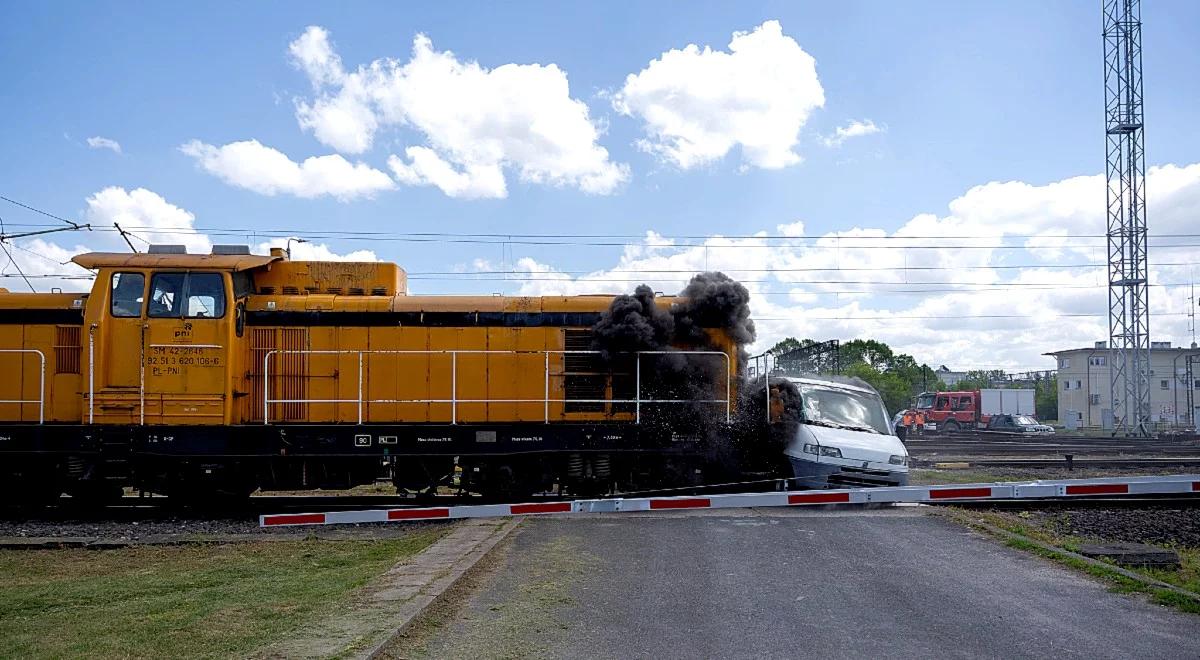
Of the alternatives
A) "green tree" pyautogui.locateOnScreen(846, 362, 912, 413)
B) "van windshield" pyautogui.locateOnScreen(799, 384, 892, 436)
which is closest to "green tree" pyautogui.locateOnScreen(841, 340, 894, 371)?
"green tree" pyautogui.locateOnScreen(846, 362, 912, 413)

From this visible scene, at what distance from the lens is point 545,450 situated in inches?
537

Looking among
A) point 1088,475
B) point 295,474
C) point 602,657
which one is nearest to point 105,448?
point 295,474

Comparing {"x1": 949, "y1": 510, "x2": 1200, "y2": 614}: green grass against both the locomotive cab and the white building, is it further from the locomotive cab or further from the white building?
Result: the white building

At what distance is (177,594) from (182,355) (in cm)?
659

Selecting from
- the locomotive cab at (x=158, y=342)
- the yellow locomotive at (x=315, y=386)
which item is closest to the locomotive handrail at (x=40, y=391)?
the yellow locomotive at (x=315, y=386)

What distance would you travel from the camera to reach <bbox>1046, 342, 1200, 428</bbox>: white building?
268 ft

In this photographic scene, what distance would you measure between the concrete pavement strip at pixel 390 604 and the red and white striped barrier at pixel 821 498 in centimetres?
131

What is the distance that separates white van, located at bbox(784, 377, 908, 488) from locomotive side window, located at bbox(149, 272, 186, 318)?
9.68 m

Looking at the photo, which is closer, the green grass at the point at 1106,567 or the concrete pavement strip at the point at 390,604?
the concrete pavement strip at the point at 390,604

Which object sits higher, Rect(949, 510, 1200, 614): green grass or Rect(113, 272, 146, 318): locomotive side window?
Rect(113, 272, 146, 318): locomotive side window

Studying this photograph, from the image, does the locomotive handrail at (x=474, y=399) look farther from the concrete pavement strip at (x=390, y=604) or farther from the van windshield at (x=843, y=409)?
the concrete pavement strip at (x=390, y=604)

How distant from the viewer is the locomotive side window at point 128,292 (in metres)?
13.5

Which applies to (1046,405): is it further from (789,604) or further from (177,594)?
(177,594)

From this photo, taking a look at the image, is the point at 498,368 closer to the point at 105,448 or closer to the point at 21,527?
Result: the point at 105,448
